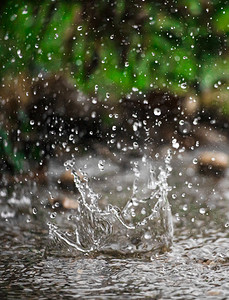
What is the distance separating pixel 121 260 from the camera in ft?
8.88

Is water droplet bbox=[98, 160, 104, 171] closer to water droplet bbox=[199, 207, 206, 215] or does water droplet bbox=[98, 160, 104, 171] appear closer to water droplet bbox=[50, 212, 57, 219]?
water droplet bbox=[50, 212, 57, 219]

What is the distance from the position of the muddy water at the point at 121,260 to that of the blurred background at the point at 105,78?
0.68 metres

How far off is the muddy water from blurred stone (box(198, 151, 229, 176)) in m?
0.24

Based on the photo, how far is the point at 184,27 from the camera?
480 cm

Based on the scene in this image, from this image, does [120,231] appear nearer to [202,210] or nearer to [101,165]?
[202,210]

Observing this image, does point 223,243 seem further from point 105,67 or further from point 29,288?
point 105,67

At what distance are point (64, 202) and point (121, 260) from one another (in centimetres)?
112

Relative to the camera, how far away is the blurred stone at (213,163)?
13.6 ft

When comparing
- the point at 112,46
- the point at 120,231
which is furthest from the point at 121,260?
the point at 112,46

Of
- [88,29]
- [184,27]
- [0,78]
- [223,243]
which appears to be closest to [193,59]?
[184,27]

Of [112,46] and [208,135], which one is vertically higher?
[112,46]

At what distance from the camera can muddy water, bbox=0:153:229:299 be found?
2.35 meters

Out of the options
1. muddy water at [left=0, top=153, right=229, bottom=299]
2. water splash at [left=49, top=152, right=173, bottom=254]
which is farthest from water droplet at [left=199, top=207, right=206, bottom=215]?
water splash at [left=49, top=152, right=173, bottom=254]

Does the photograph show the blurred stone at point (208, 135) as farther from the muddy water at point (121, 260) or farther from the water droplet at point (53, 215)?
the water droplet at point (53, 215)
